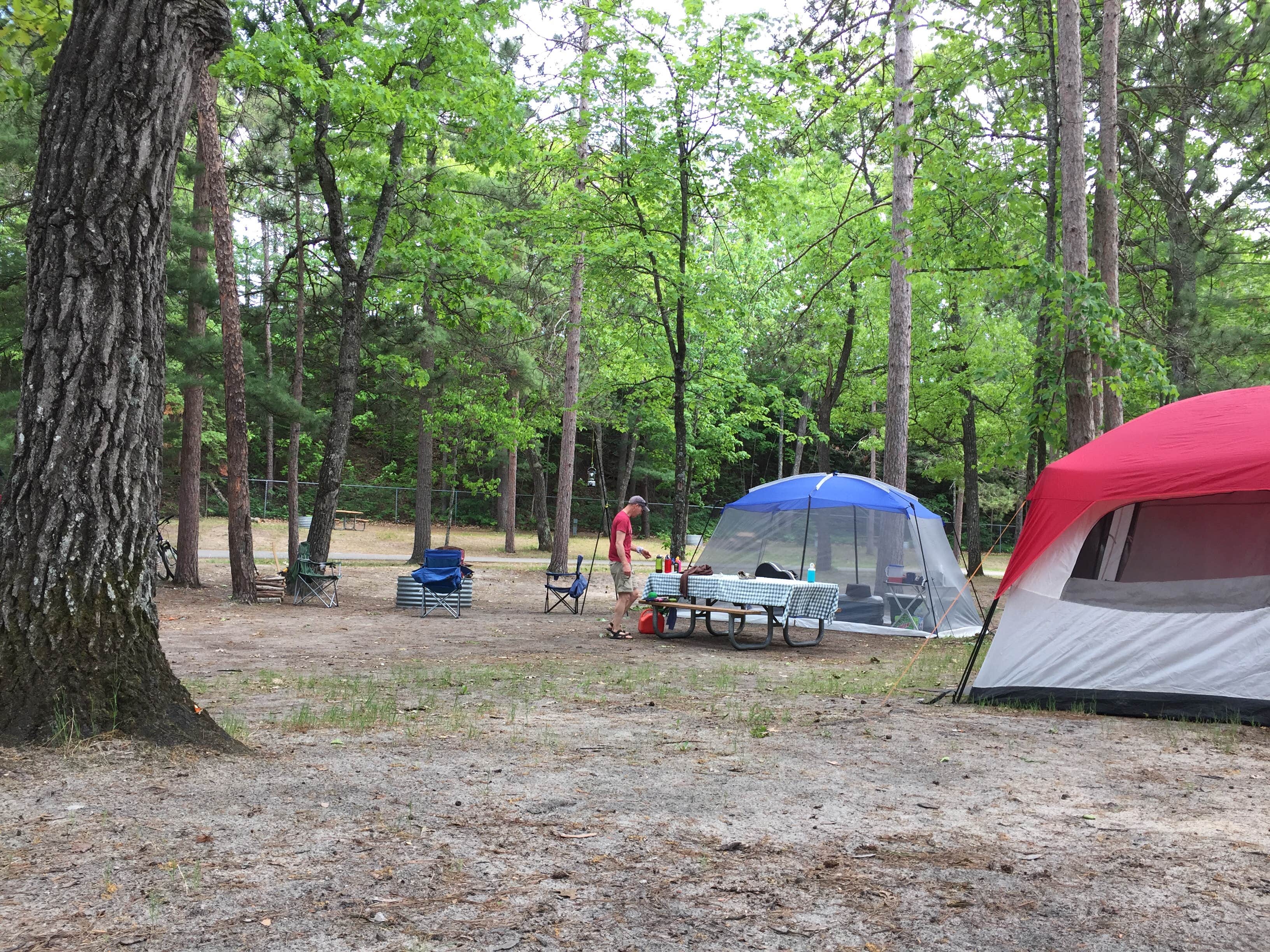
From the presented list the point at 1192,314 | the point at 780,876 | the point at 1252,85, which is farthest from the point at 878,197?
the point at 780,876

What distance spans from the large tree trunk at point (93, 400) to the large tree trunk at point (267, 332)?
1184 centimetres

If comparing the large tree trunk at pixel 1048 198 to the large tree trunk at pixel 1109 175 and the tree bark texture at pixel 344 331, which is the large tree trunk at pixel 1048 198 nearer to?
the large tree trunk at pixel 1109 175

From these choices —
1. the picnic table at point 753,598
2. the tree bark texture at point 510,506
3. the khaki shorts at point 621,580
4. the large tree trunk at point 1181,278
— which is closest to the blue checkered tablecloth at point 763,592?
the picnic table at point 753,598

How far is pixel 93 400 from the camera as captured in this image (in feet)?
14.8

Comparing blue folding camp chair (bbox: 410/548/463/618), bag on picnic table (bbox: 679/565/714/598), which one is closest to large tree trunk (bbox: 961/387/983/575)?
bag on picnic table (bbox: 679/565/714/598)

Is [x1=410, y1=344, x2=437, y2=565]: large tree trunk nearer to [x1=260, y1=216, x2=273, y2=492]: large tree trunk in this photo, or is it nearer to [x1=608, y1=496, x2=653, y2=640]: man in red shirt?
[x1=260, y1=216, x2=273, y2=492]: large tree trunk

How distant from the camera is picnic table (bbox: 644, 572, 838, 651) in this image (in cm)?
1108

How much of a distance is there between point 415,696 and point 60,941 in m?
4.14

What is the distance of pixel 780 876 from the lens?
345 cm

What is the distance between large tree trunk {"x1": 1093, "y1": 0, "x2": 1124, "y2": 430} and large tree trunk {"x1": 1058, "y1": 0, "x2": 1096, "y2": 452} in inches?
27.2

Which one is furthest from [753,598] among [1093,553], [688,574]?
[1093,553]

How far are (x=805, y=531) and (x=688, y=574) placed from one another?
3.01 metres

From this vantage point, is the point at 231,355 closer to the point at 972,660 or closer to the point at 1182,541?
the point at 972,660

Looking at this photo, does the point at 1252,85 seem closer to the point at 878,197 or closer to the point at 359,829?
the point at 878,197
